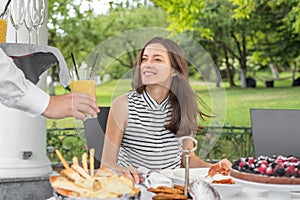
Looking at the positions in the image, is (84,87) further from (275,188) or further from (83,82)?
(275,188)

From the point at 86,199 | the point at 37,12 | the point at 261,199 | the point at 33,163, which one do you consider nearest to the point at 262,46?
the point at 33,163

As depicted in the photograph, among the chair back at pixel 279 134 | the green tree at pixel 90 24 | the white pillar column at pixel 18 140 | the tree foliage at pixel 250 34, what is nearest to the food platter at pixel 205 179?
the chair back at pixel 279 134

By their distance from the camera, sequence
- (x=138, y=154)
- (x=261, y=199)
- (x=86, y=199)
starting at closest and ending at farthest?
(x=86, y=199) → (x=261, y=199) → (x=138, y=154)

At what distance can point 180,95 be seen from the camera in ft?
7.09

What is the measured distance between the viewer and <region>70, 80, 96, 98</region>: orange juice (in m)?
1.80

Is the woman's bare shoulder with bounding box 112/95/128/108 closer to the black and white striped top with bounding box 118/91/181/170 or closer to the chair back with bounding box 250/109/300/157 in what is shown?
the black and white striped top with bounding box 118/91/181/170

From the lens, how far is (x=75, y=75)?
183 centimetres

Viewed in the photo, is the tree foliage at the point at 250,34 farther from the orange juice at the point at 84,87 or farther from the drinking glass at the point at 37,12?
the orange juice at the point at 84,87

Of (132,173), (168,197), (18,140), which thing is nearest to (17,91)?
(168,197)

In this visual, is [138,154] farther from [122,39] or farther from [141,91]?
[122,39]

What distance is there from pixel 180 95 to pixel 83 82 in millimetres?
450

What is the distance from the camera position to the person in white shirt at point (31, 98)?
1.49m

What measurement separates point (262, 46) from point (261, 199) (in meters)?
6.68

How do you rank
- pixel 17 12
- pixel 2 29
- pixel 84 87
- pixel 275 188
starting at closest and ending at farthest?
pixel 275 188
pixel 84 87
pixel 2 29
pixel 17 12
